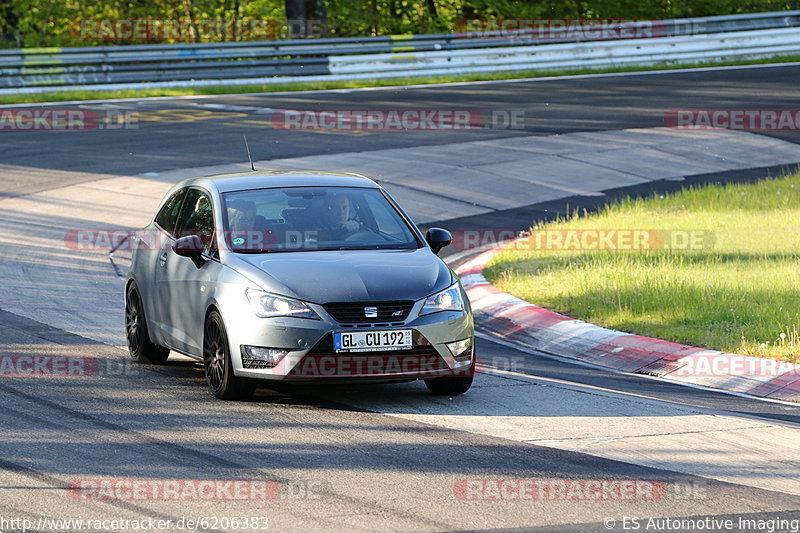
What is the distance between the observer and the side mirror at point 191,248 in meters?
9.28

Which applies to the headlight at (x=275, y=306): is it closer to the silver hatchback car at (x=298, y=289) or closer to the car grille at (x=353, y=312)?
the silver hatchback car at (x=298, y=289)

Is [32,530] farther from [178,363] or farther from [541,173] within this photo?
[541,173]

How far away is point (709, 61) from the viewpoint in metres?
35.0

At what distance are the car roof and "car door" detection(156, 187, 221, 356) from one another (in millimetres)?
135

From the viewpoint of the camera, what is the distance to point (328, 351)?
325 inches

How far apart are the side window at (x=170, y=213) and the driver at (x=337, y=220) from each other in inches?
56.2

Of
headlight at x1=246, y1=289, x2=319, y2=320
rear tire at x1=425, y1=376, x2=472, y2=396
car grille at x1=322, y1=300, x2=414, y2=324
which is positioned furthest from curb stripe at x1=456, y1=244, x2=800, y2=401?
headlight at x1=246, y1=289, x2=319, y2=320

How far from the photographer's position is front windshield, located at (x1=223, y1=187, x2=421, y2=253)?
9250 millimetres

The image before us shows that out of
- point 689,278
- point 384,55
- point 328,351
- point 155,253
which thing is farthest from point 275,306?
point 384,55

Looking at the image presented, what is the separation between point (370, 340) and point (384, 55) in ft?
80.9

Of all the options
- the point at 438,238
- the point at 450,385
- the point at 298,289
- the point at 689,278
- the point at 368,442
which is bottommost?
the point at 689,278

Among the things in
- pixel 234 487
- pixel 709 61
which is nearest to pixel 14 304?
pixel 234 487

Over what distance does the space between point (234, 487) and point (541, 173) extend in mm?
15287

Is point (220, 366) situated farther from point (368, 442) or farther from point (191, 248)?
point (368, 442)
